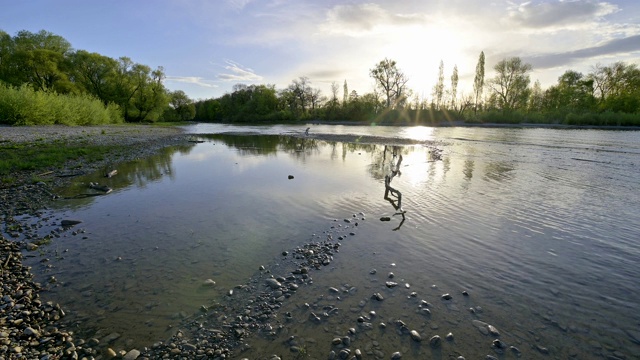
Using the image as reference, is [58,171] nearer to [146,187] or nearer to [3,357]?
[146,187]

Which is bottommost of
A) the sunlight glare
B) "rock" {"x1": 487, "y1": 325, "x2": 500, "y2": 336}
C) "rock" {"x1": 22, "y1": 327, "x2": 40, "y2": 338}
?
"rock" {"x1": 487, "y1": 325, "x2": 500, "y2": 336}

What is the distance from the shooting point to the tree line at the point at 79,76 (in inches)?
2323

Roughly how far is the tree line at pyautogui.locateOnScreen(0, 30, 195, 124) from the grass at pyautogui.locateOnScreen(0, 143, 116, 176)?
26161 millimetres

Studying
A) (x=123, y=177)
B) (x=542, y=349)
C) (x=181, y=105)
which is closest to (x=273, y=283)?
(x=542, y=349)

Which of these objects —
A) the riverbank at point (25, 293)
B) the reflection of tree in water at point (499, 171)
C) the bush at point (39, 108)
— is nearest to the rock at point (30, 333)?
the riverbank at point (25, 293)

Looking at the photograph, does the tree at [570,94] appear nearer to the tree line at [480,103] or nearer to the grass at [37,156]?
the tree line at [480,103]

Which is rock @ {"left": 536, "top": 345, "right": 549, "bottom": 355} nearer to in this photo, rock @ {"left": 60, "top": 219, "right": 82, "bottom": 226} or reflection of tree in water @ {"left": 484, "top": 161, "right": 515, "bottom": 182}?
rock @ {"left": 60, "top": 219, "right": 82, "bottom": 226}

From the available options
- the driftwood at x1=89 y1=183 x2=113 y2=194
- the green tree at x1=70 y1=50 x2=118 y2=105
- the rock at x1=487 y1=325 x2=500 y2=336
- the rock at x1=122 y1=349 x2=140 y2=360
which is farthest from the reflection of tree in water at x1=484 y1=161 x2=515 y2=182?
the green tree at x1=70 y1=50 x2=118 y2=105

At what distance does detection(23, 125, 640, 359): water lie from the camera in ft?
15.8

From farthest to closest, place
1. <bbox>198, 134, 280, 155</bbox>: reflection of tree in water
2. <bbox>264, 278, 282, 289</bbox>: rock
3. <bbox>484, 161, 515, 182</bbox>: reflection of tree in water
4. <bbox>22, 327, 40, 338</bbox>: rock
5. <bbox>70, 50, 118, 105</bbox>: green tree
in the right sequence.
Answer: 1. <bbox>70, 50, 118, 105</bbox>: green tree
2. <bbox>198, 134, 280, 155</bbox>: reflection of tree in water
3. <bbox>484, 161, 515, 182</bbox>: reflection of tree in water
4. <bbox>264, 278, 282, 289</bbox>: rock
5. <bbox>22, 327, 40, 338</bbox>: rock

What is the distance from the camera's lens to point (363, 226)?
31.1 ft

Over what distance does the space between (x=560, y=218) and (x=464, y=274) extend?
20.5 feet

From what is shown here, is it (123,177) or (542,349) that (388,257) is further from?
(123,177)

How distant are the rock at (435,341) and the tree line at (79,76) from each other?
176 ft
